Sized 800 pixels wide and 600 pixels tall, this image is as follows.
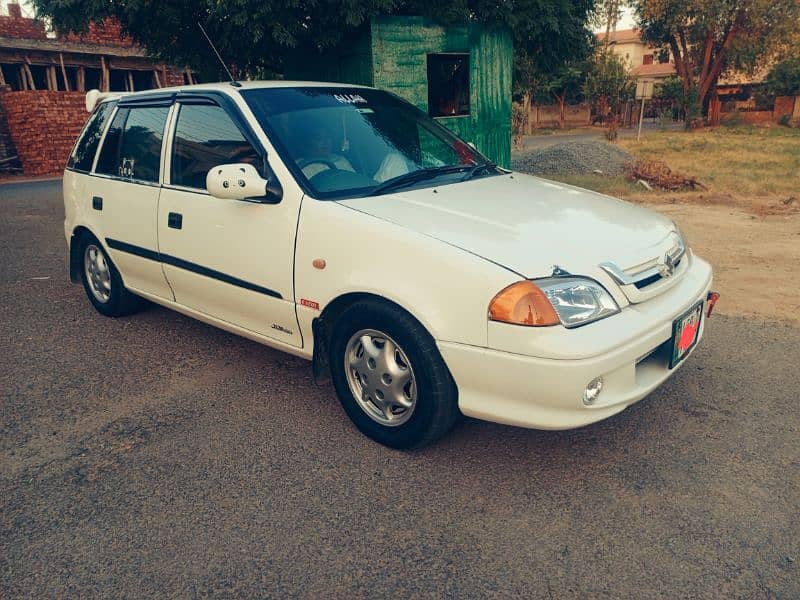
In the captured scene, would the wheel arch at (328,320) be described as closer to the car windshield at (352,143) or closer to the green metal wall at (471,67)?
the car windshield at (352,143)

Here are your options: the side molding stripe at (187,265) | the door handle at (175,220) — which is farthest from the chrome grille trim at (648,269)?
the door handle at (175,220)

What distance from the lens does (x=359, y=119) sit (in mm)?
3875

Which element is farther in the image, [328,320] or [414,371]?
[328,320]

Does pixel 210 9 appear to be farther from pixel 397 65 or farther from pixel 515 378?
pixel 515 378

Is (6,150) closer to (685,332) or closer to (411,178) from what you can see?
(411,178)

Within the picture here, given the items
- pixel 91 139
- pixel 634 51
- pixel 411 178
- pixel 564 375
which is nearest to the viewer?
pixel 564 375

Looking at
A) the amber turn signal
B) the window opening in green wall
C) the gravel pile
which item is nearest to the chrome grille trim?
the amber turn signal

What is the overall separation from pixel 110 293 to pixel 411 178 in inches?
109

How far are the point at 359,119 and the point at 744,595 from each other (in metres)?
3.00

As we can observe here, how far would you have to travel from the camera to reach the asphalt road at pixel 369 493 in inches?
91.8

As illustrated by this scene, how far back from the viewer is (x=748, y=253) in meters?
6.64

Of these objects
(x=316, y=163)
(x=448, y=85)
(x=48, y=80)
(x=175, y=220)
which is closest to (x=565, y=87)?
(x=48, y=80)

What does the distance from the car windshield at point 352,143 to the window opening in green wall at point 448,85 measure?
209 inches

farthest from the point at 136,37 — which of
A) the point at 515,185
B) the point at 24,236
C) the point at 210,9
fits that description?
the point at 515,185
